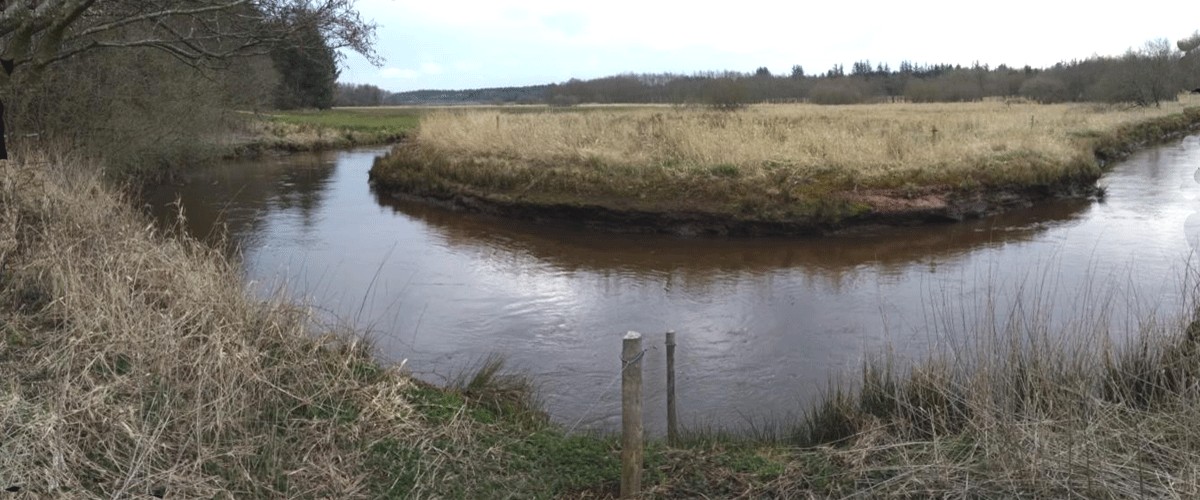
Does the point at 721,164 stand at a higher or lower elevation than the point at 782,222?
higher

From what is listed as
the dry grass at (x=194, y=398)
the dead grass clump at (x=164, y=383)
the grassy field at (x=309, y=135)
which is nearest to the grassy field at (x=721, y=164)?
the dry grass at (x=194, y=398)

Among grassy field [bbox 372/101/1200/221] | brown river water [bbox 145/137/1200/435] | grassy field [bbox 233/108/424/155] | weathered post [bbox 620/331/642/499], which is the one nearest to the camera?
weathered post [bbox 620/331/642/499]

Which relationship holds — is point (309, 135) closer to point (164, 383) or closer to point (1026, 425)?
point (164, 383)

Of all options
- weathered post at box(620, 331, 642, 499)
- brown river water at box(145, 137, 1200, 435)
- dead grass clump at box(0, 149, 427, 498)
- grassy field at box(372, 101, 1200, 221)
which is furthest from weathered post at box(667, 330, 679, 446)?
grassy field at box(372, 101, 1200, 221)

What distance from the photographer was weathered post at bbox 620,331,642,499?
4.30 m

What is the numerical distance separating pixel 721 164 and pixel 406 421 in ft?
42.4

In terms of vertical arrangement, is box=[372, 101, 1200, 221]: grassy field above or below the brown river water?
above

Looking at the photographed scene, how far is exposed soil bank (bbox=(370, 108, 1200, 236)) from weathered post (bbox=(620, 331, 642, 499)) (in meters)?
11.5

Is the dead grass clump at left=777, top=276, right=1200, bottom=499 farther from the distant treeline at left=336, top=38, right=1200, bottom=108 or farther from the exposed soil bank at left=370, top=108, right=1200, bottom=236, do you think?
the distant treeline at left=336, top=38, right=1200, bottom=108

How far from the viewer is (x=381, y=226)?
17312mm

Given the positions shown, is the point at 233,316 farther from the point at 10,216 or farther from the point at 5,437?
the point at 10,216

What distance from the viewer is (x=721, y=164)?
17422 mm

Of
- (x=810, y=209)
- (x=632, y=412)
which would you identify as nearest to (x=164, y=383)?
(x=632, y=412)

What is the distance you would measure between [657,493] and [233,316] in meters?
3.02
